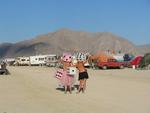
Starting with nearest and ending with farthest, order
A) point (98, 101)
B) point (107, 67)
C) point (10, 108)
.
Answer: point (10, 108) < point (98, 101) < point (107, 67)

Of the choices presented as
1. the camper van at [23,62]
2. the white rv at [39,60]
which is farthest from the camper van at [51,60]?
the camper van at [23,62]

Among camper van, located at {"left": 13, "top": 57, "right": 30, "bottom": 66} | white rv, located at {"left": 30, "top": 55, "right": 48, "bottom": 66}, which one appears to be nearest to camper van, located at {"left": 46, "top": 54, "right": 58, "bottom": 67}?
white rv, located at {"left": 30, "top": 55, "right": 48, "bottom": 66}

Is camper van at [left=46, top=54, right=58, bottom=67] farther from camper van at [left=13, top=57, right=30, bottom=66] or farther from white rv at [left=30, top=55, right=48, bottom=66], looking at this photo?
camper van at [left=13, top=57, right=30, bottom=66]

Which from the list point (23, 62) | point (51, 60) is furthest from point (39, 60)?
point (23, 62)

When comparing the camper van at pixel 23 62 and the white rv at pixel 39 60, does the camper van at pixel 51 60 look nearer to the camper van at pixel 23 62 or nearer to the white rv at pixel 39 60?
the white rv at pixel 39 60

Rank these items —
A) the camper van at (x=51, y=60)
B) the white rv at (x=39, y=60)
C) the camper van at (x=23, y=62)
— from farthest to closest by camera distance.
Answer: the camper van at (x=23, y=62), the white rv at (x=39, y=60), the camper van at (x=51, y=60)

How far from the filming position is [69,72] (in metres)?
21.8

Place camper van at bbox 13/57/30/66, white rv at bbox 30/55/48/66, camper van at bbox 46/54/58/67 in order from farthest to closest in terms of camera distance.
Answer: camper van at bbox 13/57/30/66, white rv at bbox 30/55/48/66, camper van at bbox 46/54/58/67

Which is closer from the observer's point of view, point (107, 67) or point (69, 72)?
point (69, 72)

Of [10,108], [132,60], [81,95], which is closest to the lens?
[10,108]

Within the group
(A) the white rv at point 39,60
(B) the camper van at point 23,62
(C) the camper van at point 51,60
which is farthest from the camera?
(B) the camper van at point 23,62

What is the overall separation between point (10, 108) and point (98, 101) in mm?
3611

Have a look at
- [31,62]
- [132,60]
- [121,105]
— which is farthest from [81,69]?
[31,62]

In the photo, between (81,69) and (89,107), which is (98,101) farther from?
(81,69)
